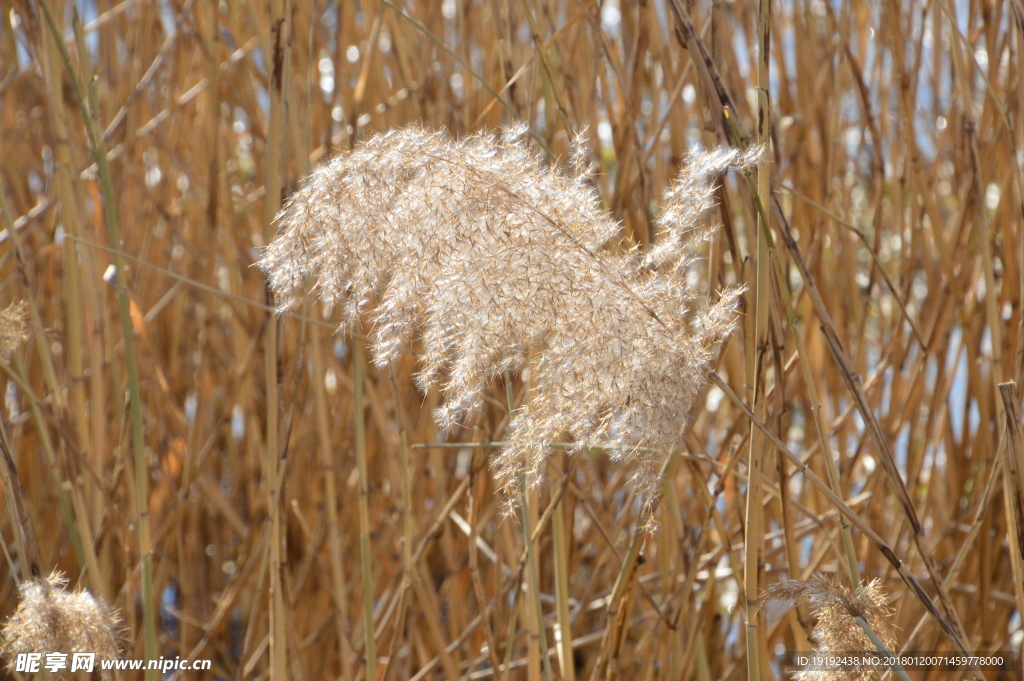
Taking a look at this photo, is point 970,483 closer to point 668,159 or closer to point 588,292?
point 668,159

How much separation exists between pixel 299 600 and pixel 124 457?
472mm

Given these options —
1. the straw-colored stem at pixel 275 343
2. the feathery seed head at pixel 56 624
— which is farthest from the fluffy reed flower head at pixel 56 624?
the straw-colored stem at pixel 275 343

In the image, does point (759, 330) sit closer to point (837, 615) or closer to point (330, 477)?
point (837, 615)

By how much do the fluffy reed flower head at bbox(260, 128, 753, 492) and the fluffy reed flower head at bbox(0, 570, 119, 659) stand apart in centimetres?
32

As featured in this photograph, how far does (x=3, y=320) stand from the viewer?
2.24 ft

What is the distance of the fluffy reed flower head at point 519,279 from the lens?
0.46 metres

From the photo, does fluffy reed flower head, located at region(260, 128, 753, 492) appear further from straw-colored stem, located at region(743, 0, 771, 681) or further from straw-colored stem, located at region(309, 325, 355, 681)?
straw-colored stem, located at region(309, 325, 355, 681)

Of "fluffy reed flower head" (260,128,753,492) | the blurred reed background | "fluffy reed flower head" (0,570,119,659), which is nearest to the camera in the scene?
"fluffy reed flower head" (260,128,753,492)

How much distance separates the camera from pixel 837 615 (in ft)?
1.77

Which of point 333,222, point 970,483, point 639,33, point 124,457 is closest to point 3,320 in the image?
point 124,457

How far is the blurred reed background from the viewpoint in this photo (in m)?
0.72

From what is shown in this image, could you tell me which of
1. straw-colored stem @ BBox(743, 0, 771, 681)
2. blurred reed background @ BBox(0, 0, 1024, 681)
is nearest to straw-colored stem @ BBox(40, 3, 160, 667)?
blurred reed background @ BBox(0, 0, 1024, 681)

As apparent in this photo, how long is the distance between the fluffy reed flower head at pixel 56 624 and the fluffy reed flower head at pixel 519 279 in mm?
321

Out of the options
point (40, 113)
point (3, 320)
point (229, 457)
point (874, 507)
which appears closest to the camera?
point (3, 320)
